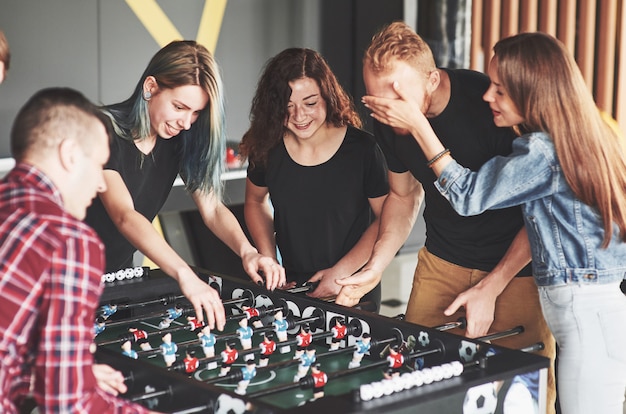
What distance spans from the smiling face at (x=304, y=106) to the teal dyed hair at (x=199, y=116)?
255 mm

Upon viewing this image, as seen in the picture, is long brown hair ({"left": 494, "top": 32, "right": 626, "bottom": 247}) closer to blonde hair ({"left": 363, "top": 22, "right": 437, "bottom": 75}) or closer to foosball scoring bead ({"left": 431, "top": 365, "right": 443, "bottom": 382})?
blonde hair ({"left": 363, "top": 22, "right": 437, "bottom": 75})

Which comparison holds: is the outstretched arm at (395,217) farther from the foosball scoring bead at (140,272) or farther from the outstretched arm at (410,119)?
the foosball scoring bead at (140,272)

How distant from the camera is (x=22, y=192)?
5.14 feet

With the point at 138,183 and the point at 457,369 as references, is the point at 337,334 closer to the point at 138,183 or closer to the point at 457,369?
the point at 457,369

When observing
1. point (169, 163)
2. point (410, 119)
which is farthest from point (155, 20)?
point (410, 119)

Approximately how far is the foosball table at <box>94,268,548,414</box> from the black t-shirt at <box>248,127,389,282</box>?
32 centimetres

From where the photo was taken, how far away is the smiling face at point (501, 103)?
93.7 inches

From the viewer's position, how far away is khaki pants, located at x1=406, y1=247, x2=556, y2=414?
269 cm

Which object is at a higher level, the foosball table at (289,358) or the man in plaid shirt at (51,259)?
the man in plaid shirt at (51,259)

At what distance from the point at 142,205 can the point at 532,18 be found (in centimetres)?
357

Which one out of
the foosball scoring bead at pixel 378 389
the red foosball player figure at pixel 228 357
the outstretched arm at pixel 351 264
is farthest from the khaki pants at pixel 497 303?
the foosball scoring bead at pixel 378 389

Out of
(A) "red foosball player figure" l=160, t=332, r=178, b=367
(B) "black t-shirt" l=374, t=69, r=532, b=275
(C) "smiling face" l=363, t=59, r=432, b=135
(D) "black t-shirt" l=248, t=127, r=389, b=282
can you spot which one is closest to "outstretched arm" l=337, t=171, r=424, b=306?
(B) "black t-shirt" l=374, t=69, r=532, b=275

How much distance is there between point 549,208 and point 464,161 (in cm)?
43

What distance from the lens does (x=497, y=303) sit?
2746 millimetres
